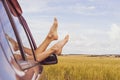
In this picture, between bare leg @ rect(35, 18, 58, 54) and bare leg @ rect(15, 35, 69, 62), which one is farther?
bare leg @ rect(35, 18, 58, 54)

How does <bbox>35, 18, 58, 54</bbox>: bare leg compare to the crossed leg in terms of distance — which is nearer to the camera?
the crossed leg

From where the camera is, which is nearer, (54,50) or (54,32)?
(54,50)

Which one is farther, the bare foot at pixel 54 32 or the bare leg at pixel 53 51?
the bare foot at pixel 54 32

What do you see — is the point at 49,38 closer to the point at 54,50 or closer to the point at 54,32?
the point at 54,32

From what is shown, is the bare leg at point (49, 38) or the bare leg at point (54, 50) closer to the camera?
the bare leg at point (54, 50)

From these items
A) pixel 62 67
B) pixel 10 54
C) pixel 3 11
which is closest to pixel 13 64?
pixel 10 54

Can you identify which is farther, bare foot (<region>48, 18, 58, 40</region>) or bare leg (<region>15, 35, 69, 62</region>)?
bare foot (<region>48, 18, 58, 40</region>)

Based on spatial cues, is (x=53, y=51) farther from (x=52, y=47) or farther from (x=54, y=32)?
(x=54, y=32)

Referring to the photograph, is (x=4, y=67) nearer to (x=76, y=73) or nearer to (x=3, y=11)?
(x=3, y=11)

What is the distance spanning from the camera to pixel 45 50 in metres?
3.75

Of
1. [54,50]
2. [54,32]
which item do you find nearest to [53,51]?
[54,50]

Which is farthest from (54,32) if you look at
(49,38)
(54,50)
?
(54,50)

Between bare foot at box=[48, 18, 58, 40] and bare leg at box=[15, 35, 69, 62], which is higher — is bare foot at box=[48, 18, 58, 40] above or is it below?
above

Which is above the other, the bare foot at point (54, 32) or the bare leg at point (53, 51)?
the bare foot at point (54, 32)
